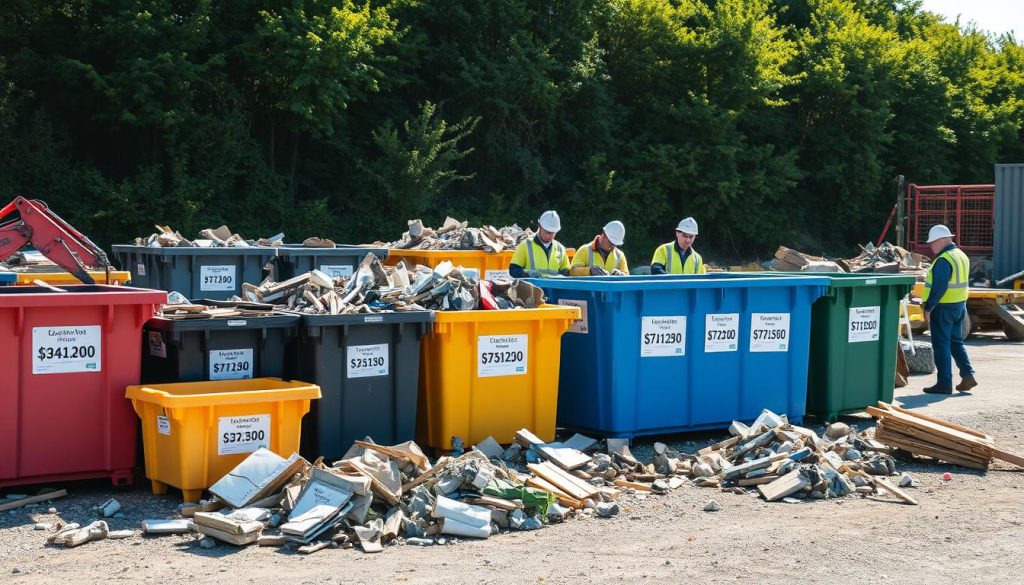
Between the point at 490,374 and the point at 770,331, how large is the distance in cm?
260

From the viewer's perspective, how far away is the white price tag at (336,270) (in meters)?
13.7

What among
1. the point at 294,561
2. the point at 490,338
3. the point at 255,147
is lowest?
the point at 294,561

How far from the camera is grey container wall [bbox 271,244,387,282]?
526 inches

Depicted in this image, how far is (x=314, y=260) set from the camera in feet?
44.6

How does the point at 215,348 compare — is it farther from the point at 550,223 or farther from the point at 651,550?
the point at 550,223

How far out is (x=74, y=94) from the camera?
25281mm

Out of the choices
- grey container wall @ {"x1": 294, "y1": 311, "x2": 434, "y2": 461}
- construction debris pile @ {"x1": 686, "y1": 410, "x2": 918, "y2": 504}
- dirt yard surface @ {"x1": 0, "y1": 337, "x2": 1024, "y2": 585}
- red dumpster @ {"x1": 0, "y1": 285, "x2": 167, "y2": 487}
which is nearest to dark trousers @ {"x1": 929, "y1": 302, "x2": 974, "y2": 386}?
construction debris pile @ {"x1": 686, "y1": 410, "x2": 918, "y2": 504}

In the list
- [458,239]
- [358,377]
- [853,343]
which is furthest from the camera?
[458,239]

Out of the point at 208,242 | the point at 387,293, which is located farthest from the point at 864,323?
the point at 208,242

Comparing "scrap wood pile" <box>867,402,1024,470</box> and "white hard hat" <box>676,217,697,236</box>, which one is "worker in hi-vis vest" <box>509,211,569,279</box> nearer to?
A: "white hard hat" <box>676,217,697,236</box>

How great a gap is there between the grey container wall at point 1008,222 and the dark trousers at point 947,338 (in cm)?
1220

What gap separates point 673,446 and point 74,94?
19912 mm

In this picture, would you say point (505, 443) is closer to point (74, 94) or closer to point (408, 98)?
point (74, 94)

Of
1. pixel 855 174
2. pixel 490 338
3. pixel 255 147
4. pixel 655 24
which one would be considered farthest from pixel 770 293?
pixel 855 174
